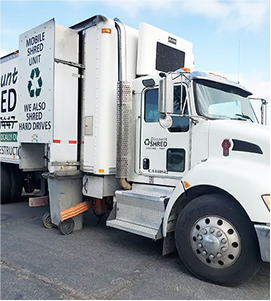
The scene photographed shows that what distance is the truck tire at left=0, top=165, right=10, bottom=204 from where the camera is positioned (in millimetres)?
8070

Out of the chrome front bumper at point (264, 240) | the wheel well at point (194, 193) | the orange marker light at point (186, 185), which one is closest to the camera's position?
the chrome front bumper at point (264, 240)

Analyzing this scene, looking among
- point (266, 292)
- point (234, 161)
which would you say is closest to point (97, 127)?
point (234, 161)

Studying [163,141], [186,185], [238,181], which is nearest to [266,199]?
[238,181]

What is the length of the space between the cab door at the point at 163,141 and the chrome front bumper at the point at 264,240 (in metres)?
1.38

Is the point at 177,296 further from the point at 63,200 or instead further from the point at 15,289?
the point at 63,200

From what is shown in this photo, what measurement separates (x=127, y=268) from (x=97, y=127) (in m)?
2.23

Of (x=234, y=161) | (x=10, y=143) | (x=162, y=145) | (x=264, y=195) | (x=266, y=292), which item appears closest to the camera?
(x=264, y=195)

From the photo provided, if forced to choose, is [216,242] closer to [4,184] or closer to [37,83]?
[37,83]

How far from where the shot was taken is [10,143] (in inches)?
281

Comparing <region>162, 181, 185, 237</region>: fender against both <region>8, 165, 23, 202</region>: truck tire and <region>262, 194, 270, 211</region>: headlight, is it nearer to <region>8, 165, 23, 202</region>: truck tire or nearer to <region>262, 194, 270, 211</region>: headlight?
<region>262, 194, 270, 211</region>: headlight

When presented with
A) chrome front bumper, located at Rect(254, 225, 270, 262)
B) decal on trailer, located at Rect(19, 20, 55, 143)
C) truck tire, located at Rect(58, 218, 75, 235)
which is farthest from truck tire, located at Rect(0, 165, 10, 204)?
chrome front bumper, located at Rect(254, 225, 270, 262)

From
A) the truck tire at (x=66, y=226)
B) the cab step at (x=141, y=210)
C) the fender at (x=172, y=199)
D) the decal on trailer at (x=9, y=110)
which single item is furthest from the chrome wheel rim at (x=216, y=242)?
the decal on trailer at (x=9, y=110)

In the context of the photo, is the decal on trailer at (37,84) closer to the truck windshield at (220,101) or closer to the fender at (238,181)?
the truck windshield at (220,101)

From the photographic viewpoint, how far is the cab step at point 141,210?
14.7ft
